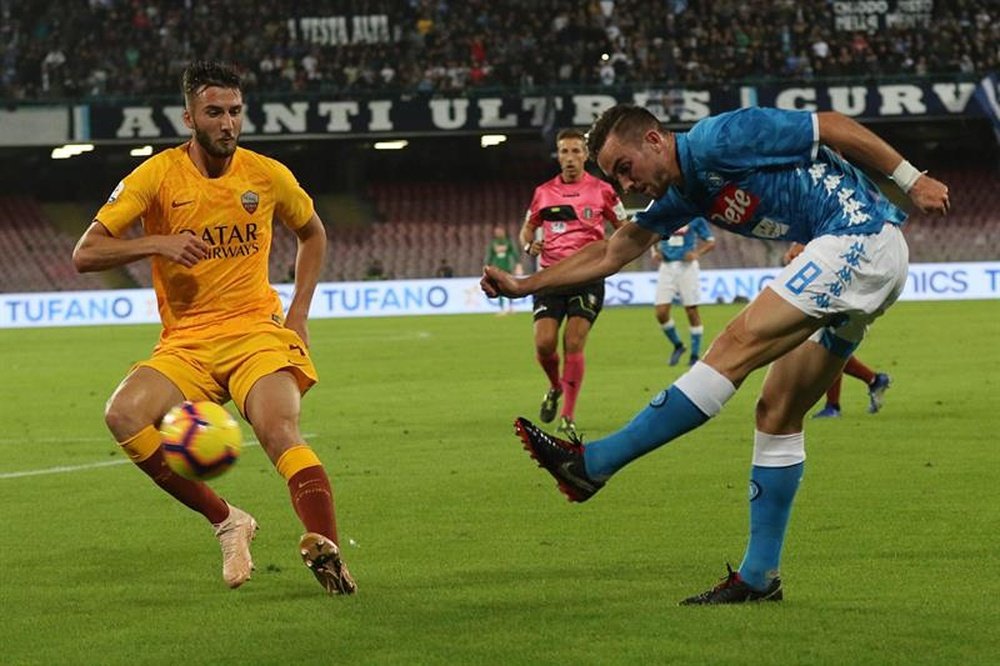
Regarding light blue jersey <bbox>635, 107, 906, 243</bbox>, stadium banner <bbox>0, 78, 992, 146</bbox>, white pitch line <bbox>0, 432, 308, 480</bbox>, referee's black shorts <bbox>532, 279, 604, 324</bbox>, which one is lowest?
stadium banner <bbox>0, 78, 992, 146</bbox>

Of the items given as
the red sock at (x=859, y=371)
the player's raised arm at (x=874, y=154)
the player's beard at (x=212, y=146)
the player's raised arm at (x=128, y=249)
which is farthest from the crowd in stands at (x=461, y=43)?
the player's raised arm at (x=874, y=154)

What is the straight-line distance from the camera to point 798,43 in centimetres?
4428

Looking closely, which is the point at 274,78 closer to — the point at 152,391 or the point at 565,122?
the point at 565,122

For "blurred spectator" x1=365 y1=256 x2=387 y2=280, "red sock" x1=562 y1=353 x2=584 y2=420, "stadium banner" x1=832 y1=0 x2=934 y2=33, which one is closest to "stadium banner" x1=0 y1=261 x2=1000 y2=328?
"blurred spectator" x1=365 y1=256 x2=387 y2=280

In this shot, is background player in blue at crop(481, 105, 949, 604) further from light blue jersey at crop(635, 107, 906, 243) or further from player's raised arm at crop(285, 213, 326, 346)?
player's raised arm at crop(285, 213, 326, 346)

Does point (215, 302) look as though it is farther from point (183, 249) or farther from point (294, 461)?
point (294, 461)

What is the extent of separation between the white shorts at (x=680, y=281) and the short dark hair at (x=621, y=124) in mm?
16833

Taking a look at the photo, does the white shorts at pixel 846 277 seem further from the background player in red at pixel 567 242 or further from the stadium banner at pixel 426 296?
the stadium banner at pixel 426 296

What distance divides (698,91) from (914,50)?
6.22 m

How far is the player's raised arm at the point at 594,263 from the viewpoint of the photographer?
6734 millimetres

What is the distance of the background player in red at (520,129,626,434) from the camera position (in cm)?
1384

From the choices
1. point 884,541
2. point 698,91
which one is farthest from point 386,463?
point 698,91

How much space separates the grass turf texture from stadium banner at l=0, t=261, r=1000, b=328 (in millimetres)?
22123

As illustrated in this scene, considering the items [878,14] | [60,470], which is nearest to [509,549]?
[60,470]
